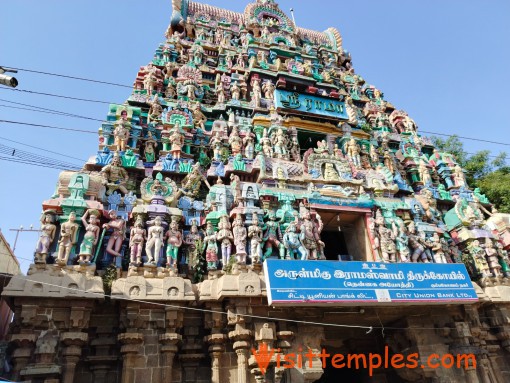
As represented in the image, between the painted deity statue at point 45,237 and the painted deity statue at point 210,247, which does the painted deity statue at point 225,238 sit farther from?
the painted deity statue at point 45,237

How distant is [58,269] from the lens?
8219 mm

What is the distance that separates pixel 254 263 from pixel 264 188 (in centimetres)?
270

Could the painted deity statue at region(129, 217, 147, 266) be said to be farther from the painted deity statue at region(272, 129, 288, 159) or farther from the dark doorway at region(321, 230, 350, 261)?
the dark doorway at region(321, 230, 350, 261)

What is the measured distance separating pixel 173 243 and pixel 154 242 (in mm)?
498

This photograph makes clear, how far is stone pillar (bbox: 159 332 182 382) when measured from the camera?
7862mm

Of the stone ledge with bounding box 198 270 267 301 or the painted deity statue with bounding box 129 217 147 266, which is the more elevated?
the painted deity statue with bounding box 129 217 147 266

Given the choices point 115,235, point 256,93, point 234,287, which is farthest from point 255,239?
point 256,93

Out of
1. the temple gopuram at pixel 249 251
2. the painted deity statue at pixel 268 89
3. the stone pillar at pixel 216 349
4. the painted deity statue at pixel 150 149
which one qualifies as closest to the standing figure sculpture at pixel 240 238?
the temple gopuram at pixel 249 251

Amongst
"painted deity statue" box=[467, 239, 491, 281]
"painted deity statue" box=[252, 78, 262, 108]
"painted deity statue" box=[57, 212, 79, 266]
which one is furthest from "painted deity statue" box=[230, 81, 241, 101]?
"painted deity statue" box=[467, 239, 491, 281]

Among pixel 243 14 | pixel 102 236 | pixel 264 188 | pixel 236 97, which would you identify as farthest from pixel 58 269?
pixel 243 14

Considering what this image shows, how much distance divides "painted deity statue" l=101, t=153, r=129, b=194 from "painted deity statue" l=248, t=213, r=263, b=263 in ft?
12.9

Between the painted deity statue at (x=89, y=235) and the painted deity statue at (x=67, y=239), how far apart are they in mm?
223

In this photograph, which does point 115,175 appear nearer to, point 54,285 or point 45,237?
point 45,237

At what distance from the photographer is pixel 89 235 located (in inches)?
346
